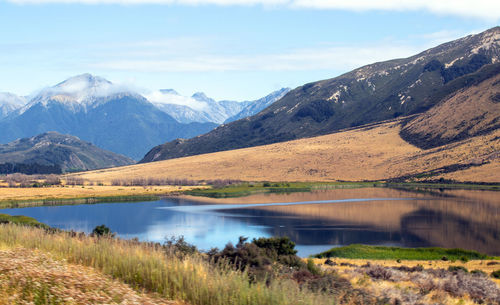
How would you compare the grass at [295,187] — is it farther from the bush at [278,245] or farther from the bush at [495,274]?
the bush at [495,274]

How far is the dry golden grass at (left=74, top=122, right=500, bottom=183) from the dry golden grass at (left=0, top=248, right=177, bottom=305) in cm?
11870

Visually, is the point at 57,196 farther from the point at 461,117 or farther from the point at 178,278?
the point at 461,117

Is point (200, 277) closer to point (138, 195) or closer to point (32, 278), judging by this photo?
point (32, 278)

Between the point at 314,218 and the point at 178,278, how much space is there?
62.6 metres

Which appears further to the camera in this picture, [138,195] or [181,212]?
[138,195]

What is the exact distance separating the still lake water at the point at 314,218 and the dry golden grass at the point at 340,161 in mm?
32804

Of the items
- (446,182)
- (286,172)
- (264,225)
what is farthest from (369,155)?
(264,225)

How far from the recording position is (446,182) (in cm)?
12150

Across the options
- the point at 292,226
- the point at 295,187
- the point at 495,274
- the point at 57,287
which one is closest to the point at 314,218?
the point at 292,226

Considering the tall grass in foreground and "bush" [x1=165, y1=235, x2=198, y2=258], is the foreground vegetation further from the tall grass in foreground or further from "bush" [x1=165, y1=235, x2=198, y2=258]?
"bush" [x1=165, y1=235, x2=198, y2=258]

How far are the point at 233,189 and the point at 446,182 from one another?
4794cm

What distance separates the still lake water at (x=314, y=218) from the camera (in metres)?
54.5

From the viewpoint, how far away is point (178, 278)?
34.6 feet

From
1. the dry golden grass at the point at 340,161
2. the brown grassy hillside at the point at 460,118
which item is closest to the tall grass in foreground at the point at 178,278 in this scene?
the dry golden grass at the point at 340,161
